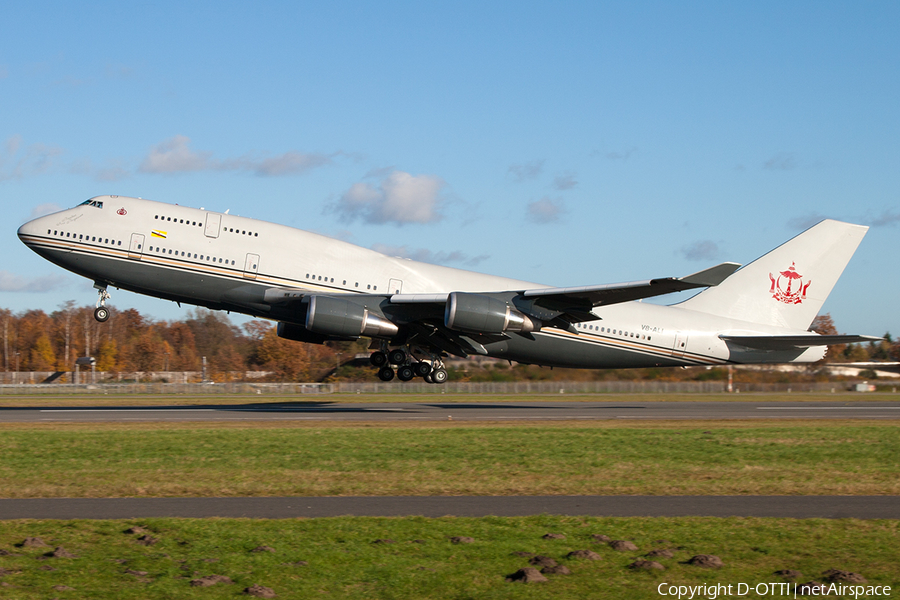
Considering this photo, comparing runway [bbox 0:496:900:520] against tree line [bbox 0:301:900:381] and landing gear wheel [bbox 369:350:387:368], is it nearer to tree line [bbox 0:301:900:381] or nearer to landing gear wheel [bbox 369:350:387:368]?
landing gear wheel [bbox 369:350:387:368]

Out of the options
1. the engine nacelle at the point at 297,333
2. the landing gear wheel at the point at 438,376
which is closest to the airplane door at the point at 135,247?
the engine nacelle at the point at 297,333

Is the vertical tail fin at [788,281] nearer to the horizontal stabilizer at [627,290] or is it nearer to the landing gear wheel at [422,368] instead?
the horizontal stabilizer at [627,290]

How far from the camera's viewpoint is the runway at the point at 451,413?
29812mm

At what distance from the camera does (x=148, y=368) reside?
86.9 metres

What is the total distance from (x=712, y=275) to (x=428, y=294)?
11.4 meters

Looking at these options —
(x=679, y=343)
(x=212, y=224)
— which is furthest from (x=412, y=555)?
(x=679, y=343)

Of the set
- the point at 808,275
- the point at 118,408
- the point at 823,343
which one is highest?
the point at 808,275

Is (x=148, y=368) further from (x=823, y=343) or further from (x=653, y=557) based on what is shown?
(x=653, y=557)

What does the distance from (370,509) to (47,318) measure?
120414mm

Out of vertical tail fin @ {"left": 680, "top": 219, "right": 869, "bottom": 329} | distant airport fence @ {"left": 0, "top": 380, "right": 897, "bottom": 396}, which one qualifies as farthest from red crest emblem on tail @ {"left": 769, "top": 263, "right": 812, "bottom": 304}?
distant airport fence @ {"left": 0, "top": 380, "right": 897, "bottom": 396}

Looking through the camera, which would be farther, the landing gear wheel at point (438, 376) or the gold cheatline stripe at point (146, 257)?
the landing gear wheel at point (438, 376)

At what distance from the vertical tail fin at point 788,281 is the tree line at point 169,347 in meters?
29.6

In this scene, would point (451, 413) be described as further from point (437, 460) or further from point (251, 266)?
point (437, 460)

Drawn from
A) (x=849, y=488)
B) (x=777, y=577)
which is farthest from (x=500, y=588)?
(x=849, y=488)
